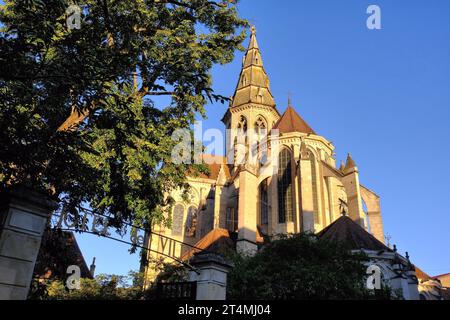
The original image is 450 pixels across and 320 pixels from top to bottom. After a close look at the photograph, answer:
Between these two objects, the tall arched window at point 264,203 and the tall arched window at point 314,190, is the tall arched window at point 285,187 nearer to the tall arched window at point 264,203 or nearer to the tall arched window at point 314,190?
the tall arched window at point 264,203

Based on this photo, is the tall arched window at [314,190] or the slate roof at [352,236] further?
the tall arched window at [314,190]

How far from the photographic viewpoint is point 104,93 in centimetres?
647

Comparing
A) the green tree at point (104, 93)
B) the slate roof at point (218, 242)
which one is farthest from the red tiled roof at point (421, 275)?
the green tree at point (104, 93)

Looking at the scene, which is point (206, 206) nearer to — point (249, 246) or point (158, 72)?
point (249, 246)

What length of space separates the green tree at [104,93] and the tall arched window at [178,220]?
2198cm

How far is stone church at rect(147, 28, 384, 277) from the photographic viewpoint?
2631 cm

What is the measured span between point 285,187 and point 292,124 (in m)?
7.78

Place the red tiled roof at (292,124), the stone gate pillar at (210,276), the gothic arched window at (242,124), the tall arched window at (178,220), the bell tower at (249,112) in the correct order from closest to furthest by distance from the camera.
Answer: the stone gate pillar at (210,276), the tall arched window at (178,220), the red tiled roof at (292,124), the bell tower at (249,112), the gothic arched window at (242,124)

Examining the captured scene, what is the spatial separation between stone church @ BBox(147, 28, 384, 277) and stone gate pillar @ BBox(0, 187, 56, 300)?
17141mm

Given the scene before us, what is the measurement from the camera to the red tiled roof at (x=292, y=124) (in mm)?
34812

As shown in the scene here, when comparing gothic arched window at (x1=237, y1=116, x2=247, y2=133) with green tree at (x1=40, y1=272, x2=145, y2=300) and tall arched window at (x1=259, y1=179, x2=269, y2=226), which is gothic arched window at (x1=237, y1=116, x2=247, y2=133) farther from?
green tree at (x1=40, y1=272, x2=145, y2=300)

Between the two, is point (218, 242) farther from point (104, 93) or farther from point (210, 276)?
point (104, 93)

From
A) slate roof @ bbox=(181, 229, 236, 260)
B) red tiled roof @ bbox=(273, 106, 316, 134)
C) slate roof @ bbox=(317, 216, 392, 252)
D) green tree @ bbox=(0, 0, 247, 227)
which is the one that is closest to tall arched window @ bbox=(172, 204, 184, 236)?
slate roof @ bbox=(181, 229, 236, 260)
